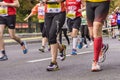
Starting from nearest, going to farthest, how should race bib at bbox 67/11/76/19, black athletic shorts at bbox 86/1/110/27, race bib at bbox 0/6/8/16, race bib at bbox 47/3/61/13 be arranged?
black athletic shorts at bbox 86/1/110/27 → race bib at bbox 47/3/61/13 → race bib at bbox 0/6/8/16 → race bib at bbox 67/11/76/19

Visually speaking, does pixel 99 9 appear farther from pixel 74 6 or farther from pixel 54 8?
pixel 74 6

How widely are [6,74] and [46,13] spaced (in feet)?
4.74

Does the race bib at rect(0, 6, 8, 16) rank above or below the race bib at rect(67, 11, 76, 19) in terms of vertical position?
above

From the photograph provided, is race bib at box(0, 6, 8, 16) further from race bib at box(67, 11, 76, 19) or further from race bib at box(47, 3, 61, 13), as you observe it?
race bib at box(67, 11, 76, 19)

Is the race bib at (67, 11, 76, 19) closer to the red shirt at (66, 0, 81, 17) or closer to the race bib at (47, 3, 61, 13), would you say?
the red shirt at (66, 0, 81, 17)

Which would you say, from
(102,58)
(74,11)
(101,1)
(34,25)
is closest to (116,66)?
(102,58)

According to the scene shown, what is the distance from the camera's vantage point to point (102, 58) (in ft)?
27.5

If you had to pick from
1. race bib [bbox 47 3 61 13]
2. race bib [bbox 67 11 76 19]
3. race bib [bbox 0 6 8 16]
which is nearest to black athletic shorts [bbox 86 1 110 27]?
race bib [bbox 47 3 61 13]

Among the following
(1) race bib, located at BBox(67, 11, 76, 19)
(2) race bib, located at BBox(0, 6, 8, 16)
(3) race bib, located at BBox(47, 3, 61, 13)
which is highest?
(3) race bib, located at BBox(47, 3, 61, 13)

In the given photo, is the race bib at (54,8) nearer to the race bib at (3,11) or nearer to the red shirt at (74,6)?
the race bib at (3,11)

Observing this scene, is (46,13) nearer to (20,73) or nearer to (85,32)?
(20,73)

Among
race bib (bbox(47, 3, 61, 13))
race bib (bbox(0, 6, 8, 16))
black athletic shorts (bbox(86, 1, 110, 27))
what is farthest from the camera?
race bib (bbox(0, 6, 8, 16))

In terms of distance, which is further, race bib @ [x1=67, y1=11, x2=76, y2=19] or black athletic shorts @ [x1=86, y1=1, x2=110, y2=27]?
race bib @ [x1=67, y1=11, x2=76, y2=19]

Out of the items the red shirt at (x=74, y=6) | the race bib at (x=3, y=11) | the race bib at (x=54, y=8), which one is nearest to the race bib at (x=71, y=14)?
the red shirt at (x=74, y=6)
